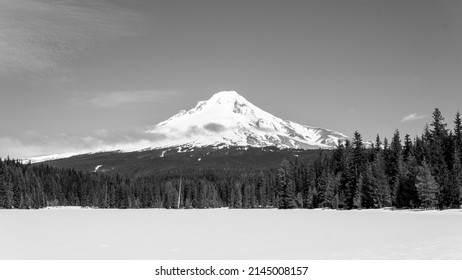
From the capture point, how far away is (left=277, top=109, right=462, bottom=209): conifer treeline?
303ft

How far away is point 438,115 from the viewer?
363 feet

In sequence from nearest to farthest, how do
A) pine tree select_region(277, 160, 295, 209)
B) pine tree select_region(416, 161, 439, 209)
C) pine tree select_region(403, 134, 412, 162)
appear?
pine tree select_region(416, 161, 439, 209)
pine tree select_region(403, 134, 412, 162)
pine tree select_region(277, 160, 295, 209)

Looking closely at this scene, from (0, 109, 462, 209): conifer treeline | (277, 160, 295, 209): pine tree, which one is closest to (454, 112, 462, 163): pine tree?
(0, 109, 462, 209): conifer treeline

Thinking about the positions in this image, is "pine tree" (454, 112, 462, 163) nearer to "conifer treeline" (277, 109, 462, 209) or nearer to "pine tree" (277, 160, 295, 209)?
"conifer treeline" (277, 109, 462, 209)

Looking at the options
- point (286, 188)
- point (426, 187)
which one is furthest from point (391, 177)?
point (286, 188)

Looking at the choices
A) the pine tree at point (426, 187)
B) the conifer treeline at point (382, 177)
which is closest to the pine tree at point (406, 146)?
the conifer treeline at point (382, 177)

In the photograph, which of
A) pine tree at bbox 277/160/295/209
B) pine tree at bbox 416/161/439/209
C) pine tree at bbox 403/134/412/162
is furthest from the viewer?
pine tree at bbox 277/160/295/209

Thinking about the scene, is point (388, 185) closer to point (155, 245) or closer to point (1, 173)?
point (155, 245)

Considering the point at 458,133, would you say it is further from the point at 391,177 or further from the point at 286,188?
the point at 286,188

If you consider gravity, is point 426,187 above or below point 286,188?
below

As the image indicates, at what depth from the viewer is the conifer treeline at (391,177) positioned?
92.4 m

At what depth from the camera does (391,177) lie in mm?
111125

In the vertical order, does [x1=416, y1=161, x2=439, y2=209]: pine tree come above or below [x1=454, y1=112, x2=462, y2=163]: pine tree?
below
